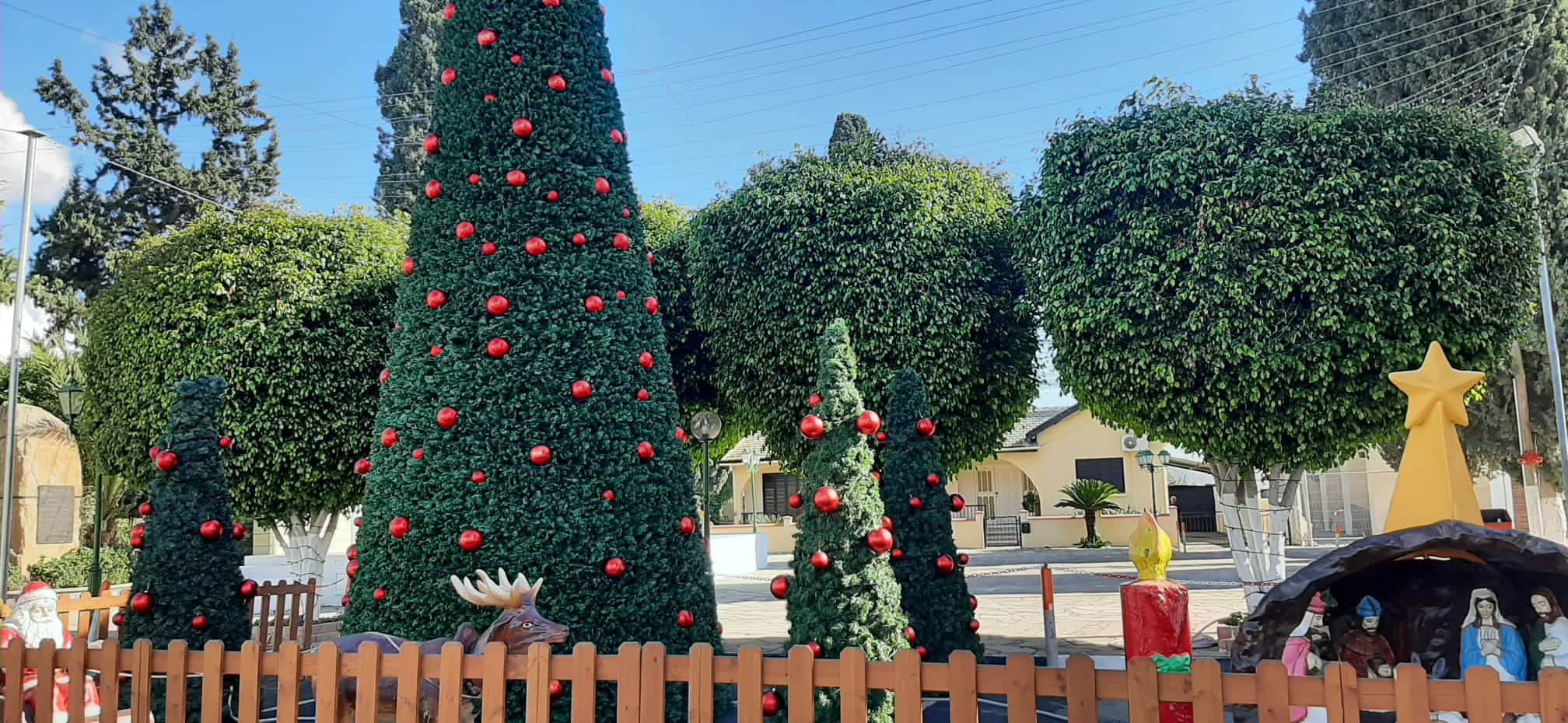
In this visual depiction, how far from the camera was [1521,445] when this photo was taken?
17125mm

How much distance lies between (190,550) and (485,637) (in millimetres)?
2542

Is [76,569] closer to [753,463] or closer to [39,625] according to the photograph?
[39,625]

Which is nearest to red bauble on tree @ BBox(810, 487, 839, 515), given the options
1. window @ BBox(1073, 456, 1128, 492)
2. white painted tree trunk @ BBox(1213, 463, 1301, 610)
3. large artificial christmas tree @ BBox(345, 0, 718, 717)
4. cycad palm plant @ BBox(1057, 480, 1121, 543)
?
large artificial christmas tree @ BBox(345, 0, 718, 717)

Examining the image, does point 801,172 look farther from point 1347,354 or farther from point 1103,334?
A: point 1347,354

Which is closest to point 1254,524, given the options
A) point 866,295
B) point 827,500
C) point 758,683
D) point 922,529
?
point 922,529

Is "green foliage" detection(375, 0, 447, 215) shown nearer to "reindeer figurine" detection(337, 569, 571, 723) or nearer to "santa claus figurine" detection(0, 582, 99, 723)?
"santa claus figurine" detection(0, 582, 99, 723)

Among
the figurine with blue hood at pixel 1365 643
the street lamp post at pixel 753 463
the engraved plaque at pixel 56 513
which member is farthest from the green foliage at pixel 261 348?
the street lamp post at pixel 753 463

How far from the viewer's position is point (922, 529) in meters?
7.41

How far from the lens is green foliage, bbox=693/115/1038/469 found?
8.62 metres

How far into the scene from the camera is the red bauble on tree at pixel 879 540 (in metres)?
6.21

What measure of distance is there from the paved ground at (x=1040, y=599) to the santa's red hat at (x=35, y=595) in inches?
244

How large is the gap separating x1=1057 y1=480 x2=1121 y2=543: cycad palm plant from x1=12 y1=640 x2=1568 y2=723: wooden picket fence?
87.2 ft

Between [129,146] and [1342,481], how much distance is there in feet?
124

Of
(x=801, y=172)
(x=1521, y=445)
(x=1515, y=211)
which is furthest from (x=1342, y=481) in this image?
(x=801, y=172)
